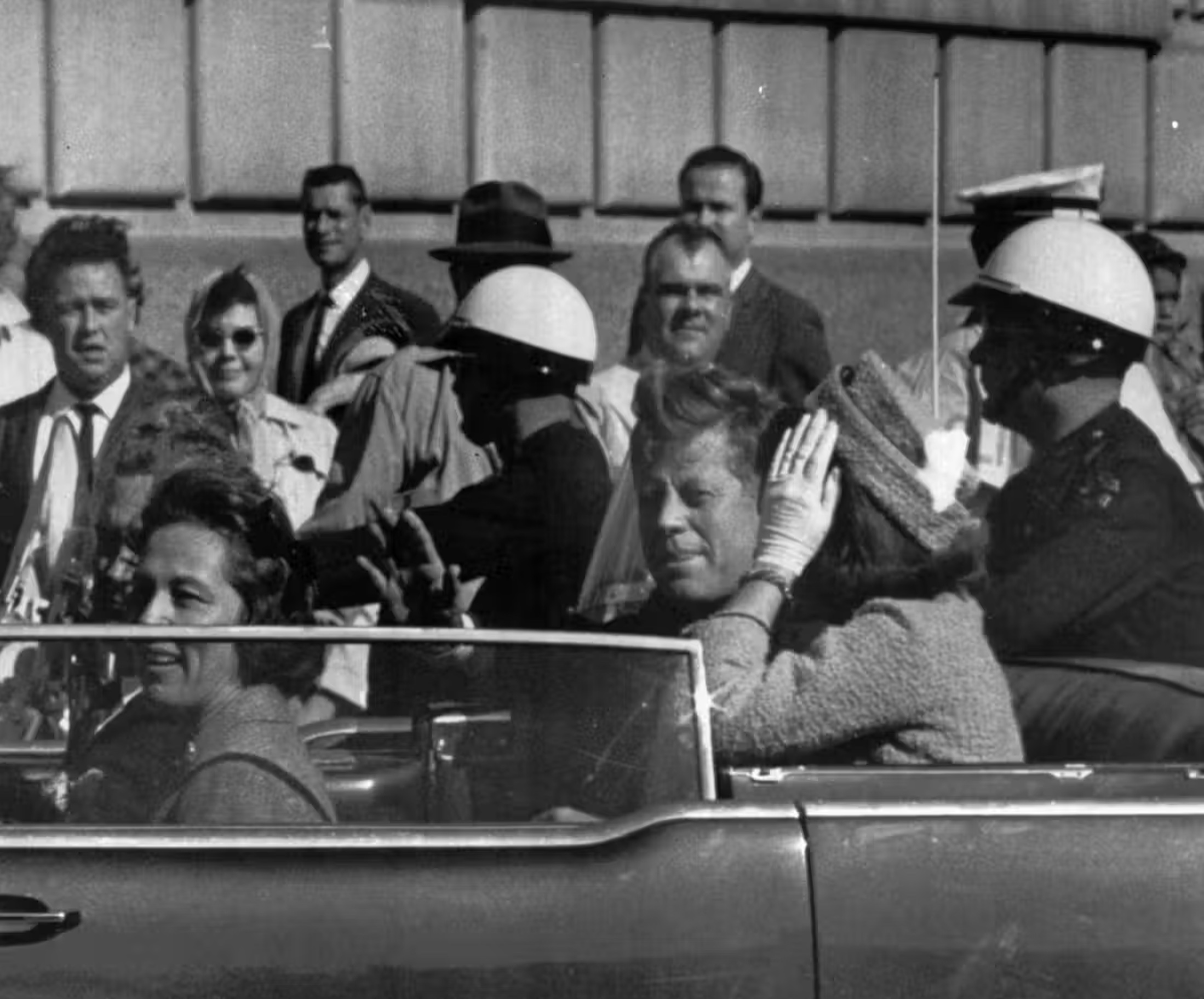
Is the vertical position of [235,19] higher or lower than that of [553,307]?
higher

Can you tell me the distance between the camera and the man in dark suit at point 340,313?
5.84 m

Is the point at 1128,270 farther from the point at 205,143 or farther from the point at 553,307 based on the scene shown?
the point at 205,143

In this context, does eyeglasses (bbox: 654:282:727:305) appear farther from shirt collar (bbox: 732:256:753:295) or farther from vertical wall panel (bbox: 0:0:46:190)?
vertical wall panel (bbox: 0:0:46:190)

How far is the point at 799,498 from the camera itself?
6.16m

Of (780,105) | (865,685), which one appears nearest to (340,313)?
(780,105)

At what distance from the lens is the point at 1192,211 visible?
648 cm

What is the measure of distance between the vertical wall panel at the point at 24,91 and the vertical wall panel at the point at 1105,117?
2604 millimetres

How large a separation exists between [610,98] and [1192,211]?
1.68 metres

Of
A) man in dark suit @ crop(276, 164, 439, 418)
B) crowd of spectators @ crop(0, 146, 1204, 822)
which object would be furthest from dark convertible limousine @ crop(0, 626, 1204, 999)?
Result: man in dark suit @ crop(276, 164, 439, 418)

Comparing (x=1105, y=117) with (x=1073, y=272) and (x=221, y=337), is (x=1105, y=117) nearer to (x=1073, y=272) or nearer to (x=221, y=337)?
(x=1073, y=272)

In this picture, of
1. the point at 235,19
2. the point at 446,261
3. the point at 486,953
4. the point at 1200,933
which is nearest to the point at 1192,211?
the point at 446,261

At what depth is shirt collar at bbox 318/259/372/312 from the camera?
19.5ft

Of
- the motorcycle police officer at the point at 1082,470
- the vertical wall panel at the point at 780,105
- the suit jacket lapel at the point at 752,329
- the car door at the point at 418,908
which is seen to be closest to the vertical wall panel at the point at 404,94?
the vertical wall panel at the point at 780,105

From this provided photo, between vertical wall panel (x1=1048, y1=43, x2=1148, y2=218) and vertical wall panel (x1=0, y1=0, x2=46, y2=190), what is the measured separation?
2604 mm
